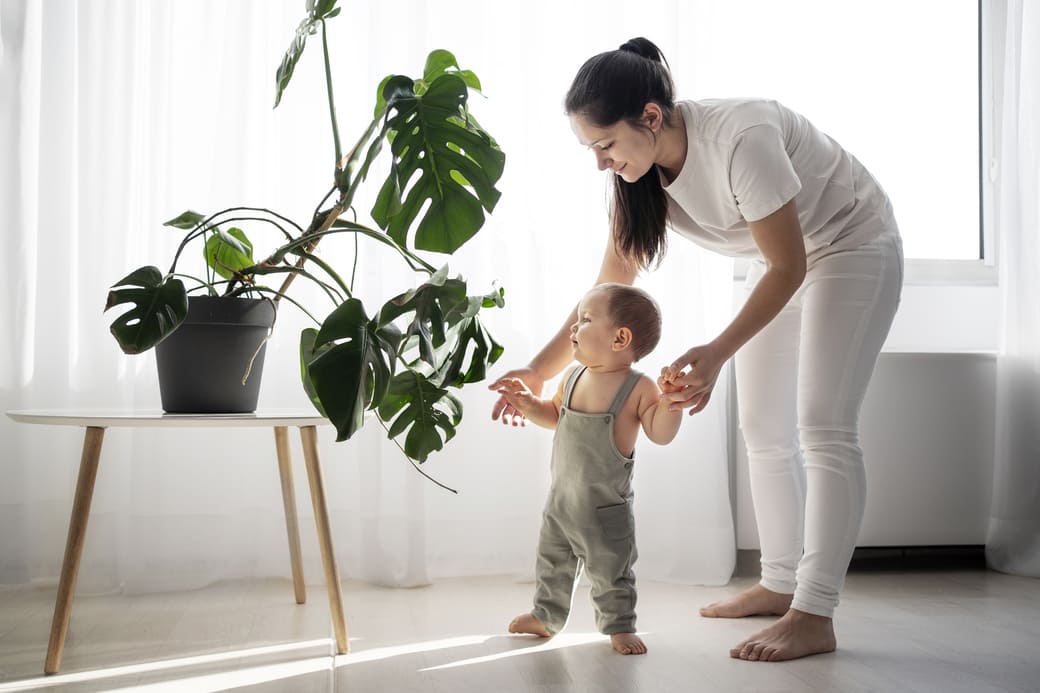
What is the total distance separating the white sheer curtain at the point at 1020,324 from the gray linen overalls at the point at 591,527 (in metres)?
1.25

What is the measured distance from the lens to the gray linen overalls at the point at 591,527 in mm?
1565

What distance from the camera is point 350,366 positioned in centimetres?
121

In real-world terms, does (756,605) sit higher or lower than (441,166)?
lower

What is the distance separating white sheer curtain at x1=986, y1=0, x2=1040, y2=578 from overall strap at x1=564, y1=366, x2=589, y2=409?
1.28 metres

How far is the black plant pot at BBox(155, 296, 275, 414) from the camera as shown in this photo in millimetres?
1478

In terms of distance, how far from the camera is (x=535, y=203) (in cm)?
222

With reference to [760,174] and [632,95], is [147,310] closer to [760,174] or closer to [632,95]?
[632,95]

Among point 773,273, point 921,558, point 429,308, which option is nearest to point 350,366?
point 429,308

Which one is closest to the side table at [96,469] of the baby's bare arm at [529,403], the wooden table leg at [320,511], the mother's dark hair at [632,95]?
the wooden table leg at [320,511]

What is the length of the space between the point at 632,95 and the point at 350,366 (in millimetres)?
625

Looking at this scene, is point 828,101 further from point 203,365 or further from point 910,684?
point 203,365

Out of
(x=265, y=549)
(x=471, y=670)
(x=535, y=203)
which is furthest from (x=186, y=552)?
(x=535, y=203)

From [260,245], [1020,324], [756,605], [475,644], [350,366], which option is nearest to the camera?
[350,366]

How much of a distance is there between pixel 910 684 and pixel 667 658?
0.37 meters
